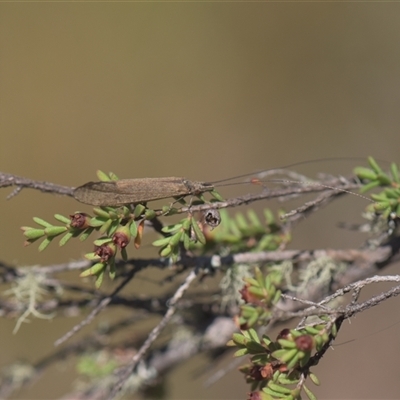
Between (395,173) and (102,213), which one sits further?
(395,173)

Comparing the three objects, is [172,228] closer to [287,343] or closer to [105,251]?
[105,251]

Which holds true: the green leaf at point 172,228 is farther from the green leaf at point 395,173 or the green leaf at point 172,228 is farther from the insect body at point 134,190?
the green leaf at point 395,173

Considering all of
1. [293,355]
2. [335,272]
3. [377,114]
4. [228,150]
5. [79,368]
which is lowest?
[293,355]

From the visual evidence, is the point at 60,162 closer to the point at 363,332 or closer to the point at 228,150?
the point at 228,150

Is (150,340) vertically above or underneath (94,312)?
underneath

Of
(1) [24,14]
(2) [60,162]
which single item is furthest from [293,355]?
(1) [24,14]

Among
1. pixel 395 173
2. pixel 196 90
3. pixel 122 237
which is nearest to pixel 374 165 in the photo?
pixel 395 173

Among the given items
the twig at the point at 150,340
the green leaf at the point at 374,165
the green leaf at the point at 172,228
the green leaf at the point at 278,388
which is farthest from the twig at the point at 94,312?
the green leaf at the point at 374,165
